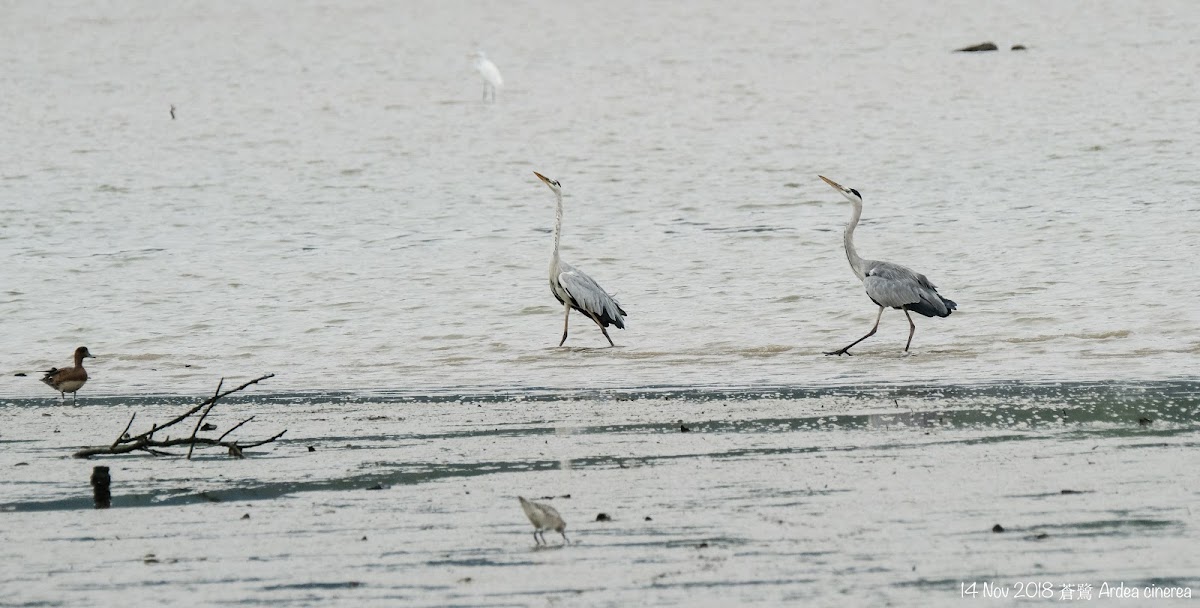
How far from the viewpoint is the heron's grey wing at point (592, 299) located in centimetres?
1430

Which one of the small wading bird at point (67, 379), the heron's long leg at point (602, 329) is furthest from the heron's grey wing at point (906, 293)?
the small wading bird at point (67, 379)

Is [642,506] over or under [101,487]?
over

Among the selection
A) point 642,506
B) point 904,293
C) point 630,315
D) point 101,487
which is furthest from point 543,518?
point 630,315

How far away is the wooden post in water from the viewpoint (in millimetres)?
7144

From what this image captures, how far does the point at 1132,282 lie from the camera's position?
50.7ft

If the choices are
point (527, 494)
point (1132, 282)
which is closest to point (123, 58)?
point (1132, 282)

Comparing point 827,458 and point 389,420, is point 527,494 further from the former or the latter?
point 389,420

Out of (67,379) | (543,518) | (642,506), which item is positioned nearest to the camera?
(543,518)

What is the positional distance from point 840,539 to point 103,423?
5.45m

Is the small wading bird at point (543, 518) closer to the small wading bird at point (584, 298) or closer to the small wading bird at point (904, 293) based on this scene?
the small wading bird at point (904, 293)

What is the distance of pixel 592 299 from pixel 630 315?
1273mm

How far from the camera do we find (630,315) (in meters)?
15.5

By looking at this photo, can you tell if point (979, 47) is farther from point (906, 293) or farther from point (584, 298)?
point (906, 293)

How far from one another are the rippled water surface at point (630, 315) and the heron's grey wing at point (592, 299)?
1.06 ft
